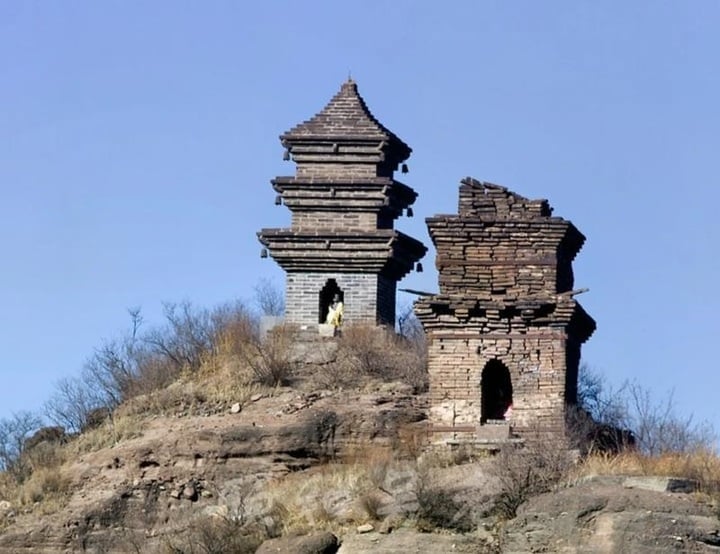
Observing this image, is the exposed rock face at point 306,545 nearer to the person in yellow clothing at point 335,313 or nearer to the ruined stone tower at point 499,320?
the ruined stone tower at point 499,320

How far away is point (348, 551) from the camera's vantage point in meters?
34.8

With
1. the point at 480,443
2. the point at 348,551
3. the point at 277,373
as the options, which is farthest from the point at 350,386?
the point at 348,551

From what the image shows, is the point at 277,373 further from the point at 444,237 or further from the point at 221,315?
the point at 221,315

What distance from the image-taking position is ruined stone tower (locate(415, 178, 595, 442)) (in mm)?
38719

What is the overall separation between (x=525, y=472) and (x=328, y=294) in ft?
38.6

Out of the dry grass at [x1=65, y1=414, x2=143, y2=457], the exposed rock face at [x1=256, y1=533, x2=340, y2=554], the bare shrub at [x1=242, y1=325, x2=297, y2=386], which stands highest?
the bare shrub at [x1=242, y1=325, x2=297, y2=386]

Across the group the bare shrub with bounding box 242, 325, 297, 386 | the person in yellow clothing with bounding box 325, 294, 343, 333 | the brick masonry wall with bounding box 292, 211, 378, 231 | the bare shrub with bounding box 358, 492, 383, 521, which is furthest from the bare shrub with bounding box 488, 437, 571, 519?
the brick masonry wall with bounding box 292, 211, 378, 231

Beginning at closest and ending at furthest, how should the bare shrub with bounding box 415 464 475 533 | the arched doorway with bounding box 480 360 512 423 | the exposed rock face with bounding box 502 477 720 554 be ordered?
the exposed rock face with bounding box 502 477 720 554
the bare shrub with bounding box 415 464 475 533
the arched doorway with bounding box 480 360 512 423

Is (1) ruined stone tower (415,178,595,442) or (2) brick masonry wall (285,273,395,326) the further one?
(2) brick masonry wall (285,273,395,326)

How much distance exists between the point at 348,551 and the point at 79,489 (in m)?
6.81

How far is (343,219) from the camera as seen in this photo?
1839 inches

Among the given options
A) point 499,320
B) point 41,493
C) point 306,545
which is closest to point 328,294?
point 499,320

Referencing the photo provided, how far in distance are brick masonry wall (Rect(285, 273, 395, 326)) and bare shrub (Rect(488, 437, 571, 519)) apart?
9462 millimetres

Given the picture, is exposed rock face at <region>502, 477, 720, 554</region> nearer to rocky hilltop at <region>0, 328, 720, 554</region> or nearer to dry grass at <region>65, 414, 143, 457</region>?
rocky hilltop at <region>0, 328, 720, 554</region>
